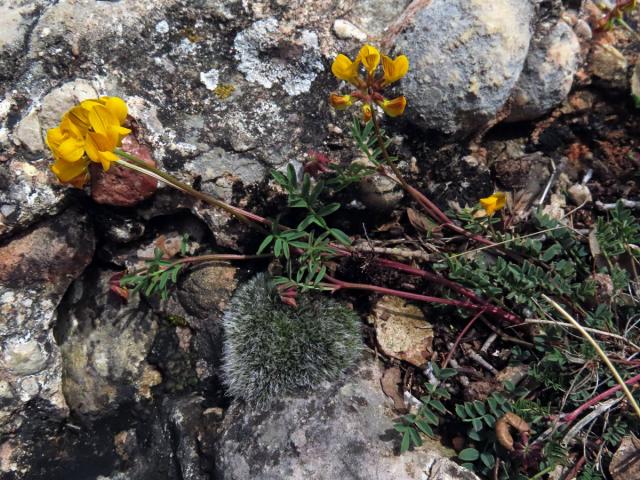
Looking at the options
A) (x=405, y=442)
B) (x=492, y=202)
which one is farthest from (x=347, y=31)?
(x=405, y=442)

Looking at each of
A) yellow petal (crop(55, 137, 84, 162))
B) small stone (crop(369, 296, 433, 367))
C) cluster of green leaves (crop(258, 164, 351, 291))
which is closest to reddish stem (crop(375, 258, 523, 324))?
small stone (crop(369, 296, 433, 367))

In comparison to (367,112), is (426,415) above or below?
below

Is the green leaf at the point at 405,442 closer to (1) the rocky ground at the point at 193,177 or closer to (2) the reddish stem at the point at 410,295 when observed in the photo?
(1) the rocky ground at the point at 193,177

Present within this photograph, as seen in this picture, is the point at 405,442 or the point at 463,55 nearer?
the point at 405,442

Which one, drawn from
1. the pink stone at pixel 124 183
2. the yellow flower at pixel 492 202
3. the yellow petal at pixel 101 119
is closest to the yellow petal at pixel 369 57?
the yellow flower at pixel 492 202

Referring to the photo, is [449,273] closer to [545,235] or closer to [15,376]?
[545,235]

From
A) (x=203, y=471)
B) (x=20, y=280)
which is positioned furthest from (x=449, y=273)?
(x=20, y=280)

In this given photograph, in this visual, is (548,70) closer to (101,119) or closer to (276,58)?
(276,58)
